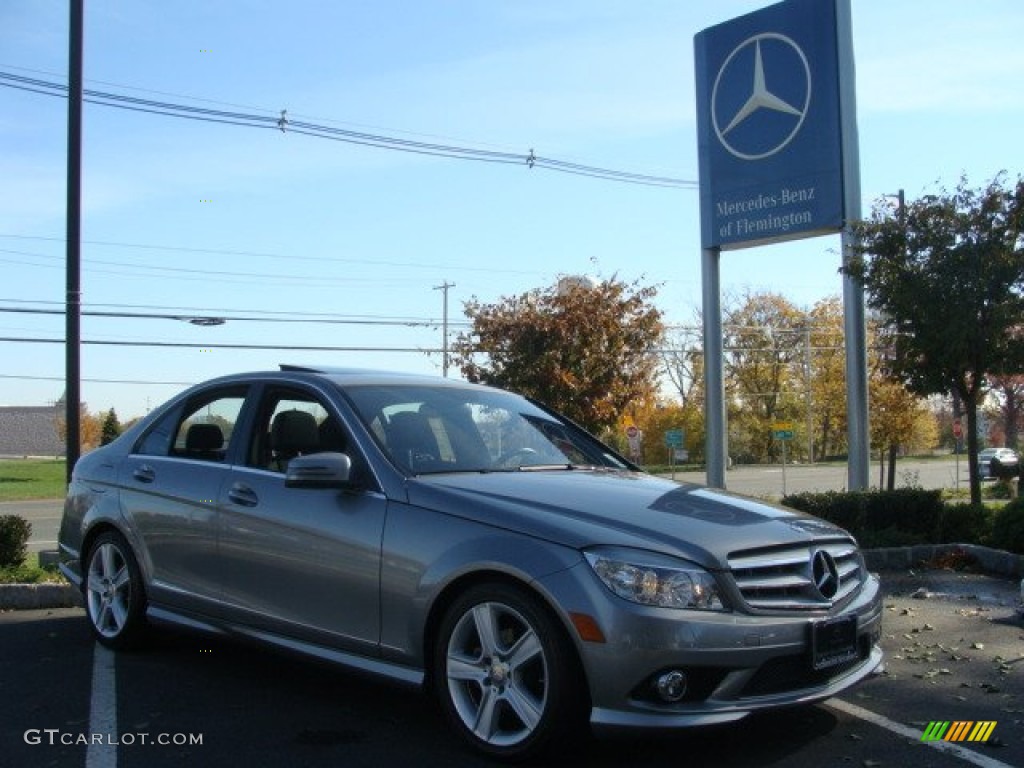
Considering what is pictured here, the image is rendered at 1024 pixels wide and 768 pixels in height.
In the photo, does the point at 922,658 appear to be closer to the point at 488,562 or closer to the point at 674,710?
the point at 674,710

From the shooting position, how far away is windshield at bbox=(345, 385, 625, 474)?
4.89 meters

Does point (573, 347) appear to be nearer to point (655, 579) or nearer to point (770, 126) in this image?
point (770, 126)

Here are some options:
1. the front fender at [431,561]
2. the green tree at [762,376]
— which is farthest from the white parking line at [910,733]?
the green tree at [762,376]

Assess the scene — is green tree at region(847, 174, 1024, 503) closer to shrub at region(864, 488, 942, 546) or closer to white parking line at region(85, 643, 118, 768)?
shrub at region(864, 488, 942, 546)

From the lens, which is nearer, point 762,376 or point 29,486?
point 29,486

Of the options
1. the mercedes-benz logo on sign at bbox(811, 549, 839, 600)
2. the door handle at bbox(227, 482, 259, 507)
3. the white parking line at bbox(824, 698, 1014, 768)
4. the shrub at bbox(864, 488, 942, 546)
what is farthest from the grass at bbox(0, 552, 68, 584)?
the shrub at bbox(864, 488, 942, 546)

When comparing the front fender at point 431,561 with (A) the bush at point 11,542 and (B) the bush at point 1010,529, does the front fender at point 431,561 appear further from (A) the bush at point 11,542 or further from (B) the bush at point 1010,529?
(B) the bush at point 1010,529

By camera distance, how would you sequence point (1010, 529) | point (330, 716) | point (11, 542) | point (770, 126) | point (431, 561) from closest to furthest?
point (431, 561) → point (330, 716) → point (11, 542) → point (1010, 529) → point (770, 126)

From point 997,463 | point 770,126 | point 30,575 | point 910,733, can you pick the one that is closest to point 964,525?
point 770,126

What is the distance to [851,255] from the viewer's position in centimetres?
1283

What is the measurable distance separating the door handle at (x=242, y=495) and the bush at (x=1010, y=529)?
765 centimetres

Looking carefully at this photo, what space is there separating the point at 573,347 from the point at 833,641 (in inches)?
628

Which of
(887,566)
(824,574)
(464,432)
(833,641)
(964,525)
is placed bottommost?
(887,566)

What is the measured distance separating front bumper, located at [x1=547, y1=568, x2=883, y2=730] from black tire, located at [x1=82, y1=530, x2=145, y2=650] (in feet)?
10.2
